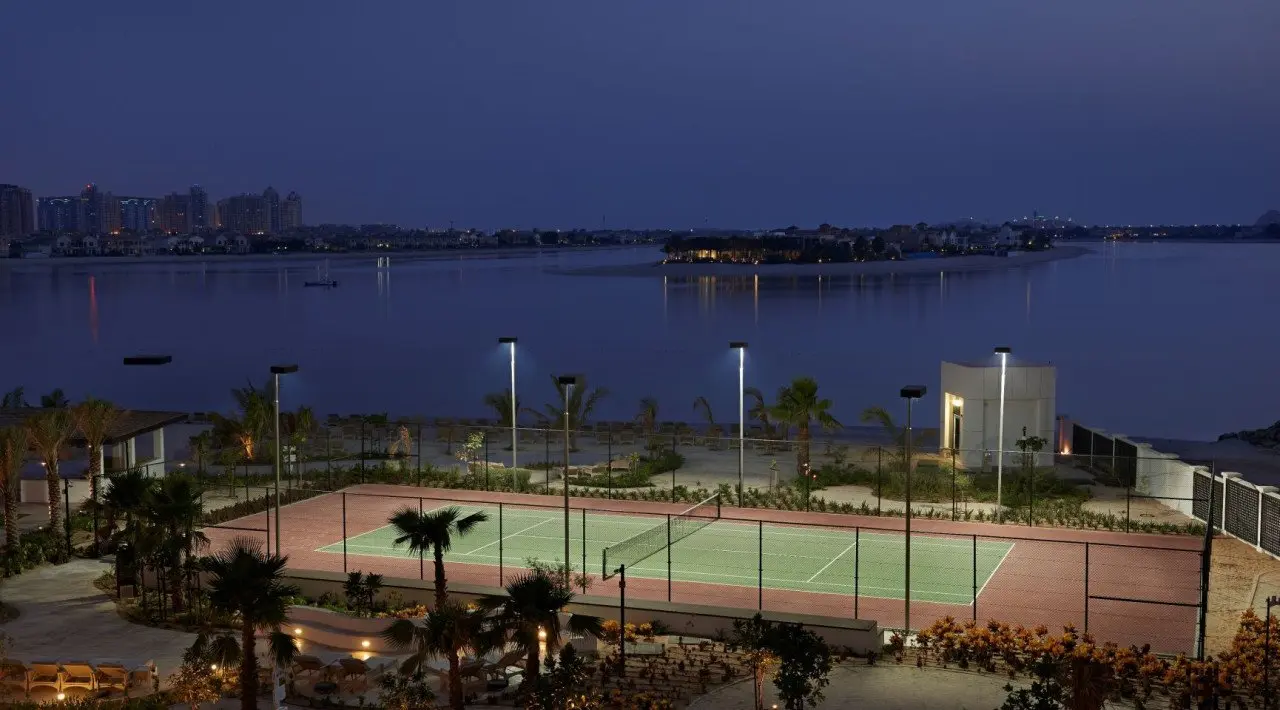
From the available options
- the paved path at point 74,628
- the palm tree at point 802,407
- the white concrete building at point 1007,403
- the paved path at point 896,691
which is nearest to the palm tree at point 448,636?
the paved path at point 896,691

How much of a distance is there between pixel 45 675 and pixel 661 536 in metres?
14.1

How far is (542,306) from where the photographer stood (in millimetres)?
143000

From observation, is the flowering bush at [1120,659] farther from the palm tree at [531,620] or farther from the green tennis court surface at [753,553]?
A: the palm tree at [531,620]

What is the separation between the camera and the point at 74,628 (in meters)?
22.1

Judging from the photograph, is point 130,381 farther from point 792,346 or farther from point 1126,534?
point 1126,534

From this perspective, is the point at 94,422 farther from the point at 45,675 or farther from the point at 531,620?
the point at 531,620

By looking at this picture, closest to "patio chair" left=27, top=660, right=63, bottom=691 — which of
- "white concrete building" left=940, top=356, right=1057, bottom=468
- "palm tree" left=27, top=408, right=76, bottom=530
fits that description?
"palm tree" left=27, top=408, right=76, bottom=530

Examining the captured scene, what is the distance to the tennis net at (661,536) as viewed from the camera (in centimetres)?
2592

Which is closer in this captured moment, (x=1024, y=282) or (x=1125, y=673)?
(x=1125, y=673)

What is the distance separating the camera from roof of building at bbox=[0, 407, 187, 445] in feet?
107

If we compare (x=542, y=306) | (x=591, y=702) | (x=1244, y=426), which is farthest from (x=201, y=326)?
(x=591, y=702)

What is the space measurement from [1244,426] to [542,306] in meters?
87.5

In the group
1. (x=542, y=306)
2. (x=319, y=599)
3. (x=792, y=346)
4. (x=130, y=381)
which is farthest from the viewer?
(x=542, y=306)

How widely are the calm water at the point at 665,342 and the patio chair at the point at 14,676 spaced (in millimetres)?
47038
